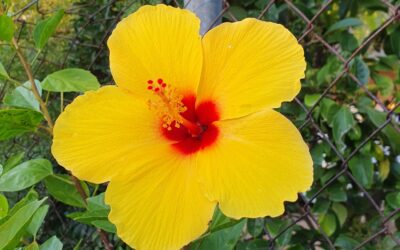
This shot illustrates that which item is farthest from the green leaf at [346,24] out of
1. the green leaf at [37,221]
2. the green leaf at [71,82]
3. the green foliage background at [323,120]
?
the green leaf at [37,221]

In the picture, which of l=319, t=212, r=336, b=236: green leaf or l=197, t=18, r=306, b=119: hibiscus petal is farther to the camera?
l=319, t=212, r=336, b=236: green leaf

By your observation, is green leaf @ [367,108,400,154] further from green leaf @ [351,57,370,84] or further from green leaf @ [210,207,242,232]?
green leaf @ [210,207,242,232]

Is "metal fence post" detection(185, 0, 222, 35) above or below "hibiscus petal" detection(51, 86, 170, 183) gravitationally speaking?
above

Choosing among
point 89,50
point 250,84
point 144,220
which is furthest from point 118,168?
point 89,50

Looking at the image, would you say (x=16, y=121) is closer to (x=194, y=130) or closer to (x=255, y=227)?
(x=194, y=130)

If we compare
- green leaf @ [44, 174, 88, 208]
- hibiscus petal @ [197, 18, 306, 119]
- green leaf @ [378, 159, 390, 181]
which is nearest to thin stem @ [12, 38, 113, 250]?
green leaf @ [44, 174, 88, 208]
